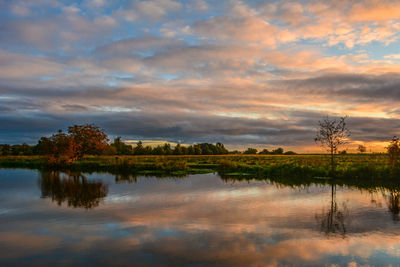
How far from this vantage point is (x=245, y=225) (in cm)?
1095

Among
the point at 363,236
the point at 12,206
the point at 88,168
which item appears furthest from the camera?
the point at 88,168

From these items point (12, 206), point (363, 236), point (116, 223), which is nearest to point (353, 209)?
point (363, 236)

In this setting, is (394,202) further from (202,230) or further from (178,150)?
(178,150)

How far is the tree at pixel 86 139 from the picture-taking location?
159ft

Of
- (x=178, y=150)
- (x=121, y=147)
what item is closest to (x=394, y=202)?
(x=178, y=150)

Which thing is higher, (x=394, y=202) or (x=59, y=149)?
(x=59, y=149)

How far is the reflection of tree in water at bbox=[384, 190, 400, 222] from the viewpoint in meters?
12.7

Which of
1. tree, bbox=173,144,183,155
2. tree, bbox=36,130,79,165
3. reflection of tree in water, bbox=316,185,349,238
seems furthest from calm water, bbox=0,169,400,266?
tree, bbox=173,144,183,155

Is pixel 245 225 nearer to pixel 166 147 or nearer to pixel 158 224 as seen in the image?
pixel 158 224

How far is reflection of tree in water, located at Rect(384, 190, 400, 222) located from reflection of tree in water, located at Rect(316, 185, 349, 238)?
6.02 ft

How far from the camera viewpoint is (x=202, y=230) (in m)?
10.4

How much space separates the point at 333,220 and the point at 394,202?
20.1ft

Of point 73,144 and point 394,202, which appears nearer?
point 394,202

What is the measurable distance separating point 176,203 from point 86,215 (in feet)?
15.1
